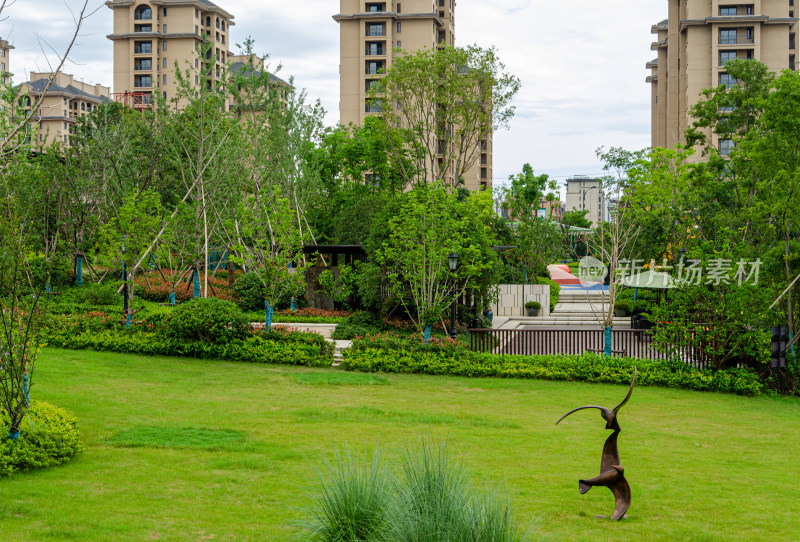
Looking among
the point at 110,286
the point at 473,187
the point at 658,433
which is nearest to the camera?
the point at 658,433

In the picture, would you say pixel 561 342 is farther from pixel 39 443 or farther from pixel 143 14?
pixel 143 14

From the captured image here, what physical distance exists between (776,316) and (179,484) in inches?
561

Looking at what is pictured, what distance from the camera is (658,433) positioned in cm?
1242

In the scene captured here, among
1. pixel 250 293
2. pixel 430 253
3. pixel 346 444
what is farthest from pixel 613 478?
pixel 250 293

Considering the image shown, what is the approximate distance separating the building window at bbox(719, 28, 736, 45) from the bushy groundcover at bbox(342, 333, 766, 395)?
52.8 meters

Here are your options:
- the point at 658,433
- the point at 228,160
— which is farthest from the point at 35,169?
the point at 658,433

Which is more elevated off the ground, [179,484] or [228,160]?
[228,160]

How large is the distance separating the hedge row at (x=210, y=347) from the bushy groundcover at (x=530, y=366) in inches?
35.4

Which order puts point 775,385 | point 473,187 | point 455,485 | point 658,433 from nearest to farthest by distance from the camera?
point 455,485, point 658,433, point 775,385, point 473,187

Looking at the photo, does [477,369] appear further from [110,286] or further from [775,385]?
[110,286]

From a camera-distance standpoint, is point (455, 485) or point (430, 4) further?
point (430, 4)

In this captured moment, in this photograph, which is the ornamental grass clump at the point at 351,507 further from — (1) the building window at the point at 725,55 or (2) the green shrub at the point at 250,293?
(1) the building window at the point at 725,55

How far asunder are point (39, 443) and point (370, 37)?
219ft

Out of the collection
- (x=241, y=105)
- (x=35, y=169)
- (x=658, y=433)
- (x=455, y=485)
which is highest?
(x=241, y=105)
